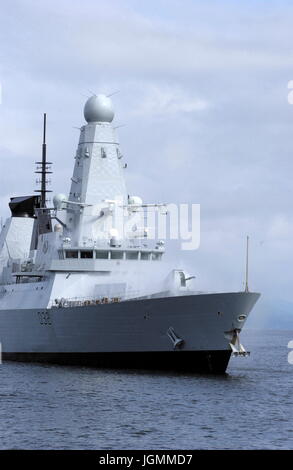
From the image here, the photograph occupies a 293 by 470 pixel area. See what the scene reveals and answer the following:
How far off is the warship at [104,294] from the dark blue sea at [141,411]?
52.1 inches

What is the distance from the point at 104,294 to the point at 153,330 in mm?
5963

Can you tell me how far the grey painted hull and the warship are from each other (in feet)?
0.15

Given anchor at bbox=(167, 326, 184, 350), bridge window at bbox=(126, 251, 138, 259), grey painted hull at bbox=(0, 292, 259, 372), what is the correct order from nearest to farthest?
grey painted hull at bbox=(0, 292, 259, 372) → anchor at bbox=(167, 326, 184, 350) → bridge window at bbox=(126, 251, 138, 259)

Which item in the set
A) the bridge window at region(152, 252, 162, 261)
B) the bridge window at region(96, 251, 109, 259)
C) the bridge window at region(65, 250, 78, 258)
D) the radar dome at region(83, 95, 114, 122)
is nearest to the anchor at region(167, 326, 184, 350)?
the bridge window at region(96, 251, 109, 259)

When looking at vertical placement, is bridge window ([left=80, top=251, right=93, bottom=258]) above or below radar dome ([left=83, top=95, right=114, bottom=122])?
below

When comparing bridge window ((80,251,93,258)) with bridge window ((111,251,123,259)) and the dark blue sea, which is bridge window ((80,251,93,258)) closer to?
bridge window ((111,251,123,259))

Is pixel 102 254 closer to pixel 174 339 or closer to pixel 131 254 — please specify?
pixel 131 254

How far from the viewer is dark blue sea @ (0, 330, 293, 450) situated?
3017 cm

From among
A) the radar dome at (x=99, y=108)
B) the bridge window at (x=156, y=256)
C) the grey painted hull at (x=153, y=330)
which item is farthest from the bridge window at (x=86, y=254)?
the radar dome at (x=99, y=108)

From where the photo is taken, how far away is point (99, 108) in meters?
55.0

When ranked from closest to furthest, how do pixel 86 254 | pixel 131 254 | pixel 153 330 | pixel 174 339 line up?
pixel 174 339 < pixel 153 330 < pixel 86 254 < pixel 131 254

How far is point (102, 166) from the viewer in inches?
2159

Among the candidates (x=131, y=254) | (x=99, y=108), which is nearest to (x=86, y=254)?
(x=131, y=254)
